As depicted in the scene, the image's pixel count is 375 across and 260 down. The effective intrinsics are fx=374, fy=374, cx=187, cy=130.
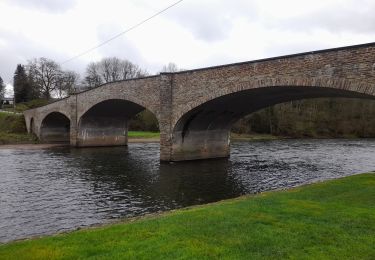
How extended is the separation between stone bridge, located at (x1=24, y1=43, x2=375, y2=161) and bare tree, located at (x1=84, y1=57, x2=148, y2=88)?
42233 mm

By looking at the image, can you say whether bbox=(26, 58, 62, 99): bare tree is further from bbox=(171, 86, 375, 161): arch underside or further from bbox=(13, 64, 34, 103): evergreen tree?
bbox=(171, 86, 375, 161): arch underside

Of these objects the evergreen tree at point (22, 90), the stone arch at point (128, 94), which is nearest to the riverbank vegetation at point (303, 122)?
the stone arch at point (128, 94)

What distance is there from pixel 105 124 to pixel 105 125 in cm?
12

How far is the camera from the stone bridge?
17516 mm

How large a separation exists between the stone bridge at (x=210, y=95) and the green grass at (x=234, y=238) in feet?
29.5

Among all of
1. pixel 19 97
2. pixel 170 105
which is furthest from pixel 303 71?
pixel 19 97

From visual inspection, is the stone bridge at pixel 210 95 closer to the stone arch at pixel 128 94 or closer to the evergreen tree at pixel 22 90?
the stone arch at pixel 128 94

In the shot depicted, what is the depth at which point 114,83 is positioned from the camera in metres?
34.8

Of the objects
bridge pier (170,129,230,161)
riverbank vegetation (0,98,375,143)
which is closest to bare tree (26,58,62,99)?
riverbank vegetation (0,98,375,143)

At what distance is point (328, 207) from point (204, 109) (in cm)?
1740

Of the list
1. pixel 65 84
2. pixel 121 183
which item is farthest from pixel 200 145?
pixel 65 84

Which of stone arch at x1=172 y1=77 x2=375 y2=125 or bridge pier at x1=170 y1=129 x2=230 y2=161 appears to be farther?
bridge pier at x1=170 y1=129 x2=230 y2=161

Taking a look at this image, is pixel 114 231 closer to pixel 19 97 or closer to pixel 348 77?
pixel 348 77

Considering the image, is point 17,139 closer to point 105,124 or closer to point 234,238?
point 105,124
